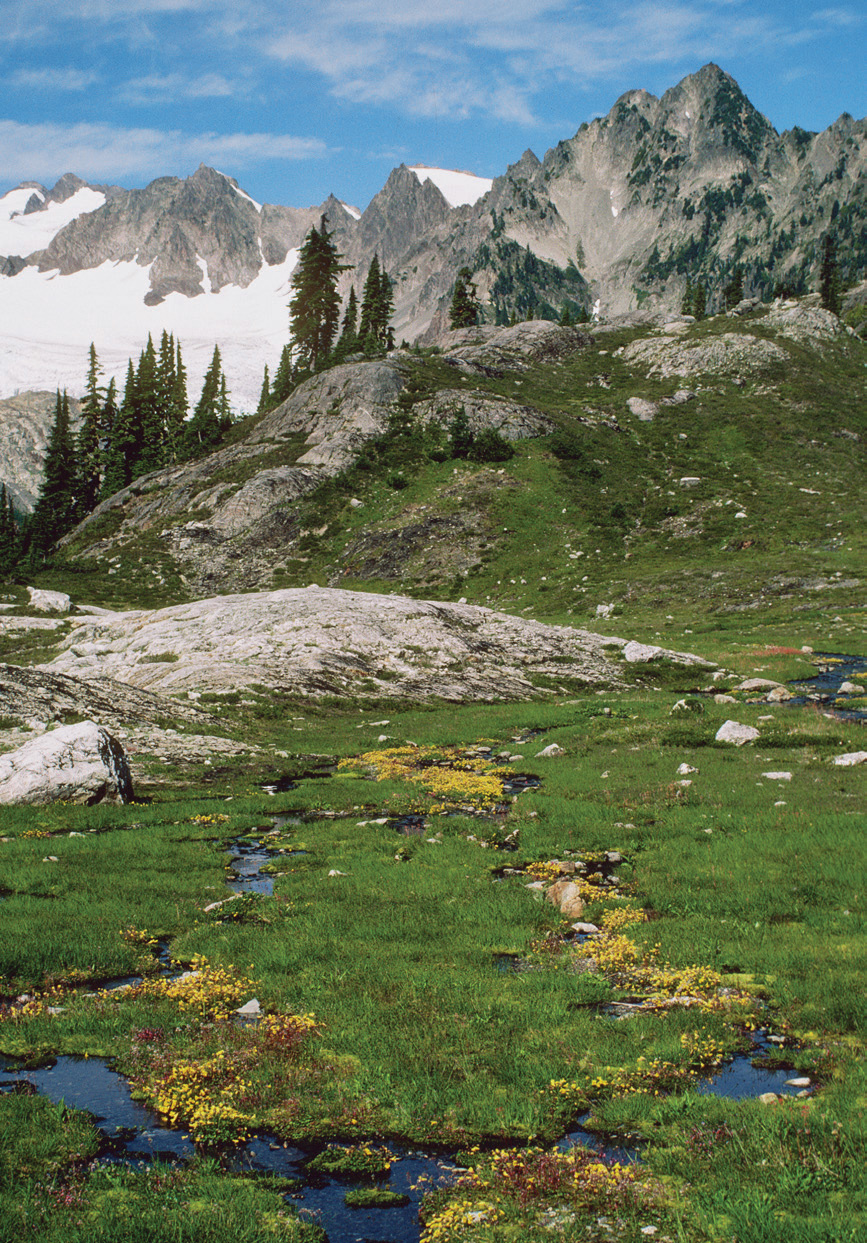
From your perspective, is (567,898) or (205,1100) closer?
(205,1100)

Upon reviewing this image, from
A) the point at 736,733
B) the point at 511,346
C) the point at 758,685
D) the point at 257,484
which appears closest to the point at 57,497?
the point at 257,484

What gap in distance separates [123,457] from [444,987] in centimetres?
11917

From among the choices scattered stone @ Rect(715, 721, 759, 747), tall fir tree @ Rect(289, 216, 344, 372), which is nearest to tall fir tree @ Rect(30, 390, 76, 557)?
tall fir tree @ Rect(289, 216, 344, 372)

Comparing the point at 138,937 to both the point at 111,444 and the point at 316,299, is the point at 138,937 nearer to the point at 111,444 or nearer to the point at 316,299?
the point at 111,444

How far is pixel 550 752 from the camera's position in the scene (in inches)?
968

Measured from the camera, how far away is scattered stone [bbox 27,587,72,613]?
55281mm

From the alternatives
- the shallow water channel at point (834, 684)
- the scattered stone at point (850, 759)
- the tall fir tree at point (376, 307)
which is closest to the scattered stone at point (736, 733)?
the scattered stone at point (850, 759)

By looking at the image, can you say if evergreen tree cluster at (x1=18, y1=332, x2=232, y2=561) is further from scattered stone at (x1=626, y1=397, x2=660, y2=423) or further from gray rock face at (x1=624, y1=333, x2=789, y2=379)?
gray rock face at (x1=624, y1=333, x2=789, y2=379)

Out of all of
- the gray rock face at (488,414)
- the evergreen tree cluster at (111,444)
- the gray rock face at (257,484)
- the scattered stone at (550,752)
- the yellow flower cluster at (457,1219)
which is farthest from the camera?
the evergreen tree cluster at (111,444)

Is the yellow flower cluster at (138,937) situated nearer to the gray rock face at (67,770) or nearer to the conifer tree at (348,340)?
the gray rock face at (67,770)

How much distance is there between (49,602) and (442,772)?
4626cm

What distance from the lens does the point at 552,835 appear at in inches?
640

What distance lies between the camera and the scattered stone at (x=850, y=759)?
19.6 m

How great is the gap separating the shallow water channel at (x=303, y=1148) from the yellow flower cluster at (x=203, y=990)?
123 centimetres
